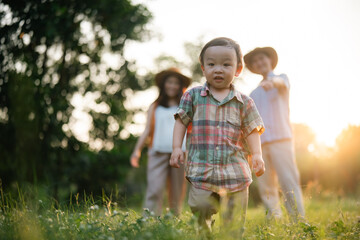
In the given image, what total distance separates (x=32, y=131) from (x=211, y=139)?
15.4ft

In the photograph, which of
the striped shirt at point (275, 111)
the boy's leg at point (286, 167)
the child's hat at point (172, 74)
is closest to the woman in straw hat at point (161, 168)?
the child's hat at point (172, 74)

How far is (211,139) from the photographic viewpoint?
250 cm

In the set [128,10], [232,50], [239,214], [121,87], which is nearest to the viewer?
[239,214]

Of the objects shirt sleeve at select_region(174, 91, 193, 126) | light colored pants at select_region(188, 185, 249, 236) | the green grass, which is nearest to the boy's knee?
light colored pants at select_region(188, 185, 249, 236)

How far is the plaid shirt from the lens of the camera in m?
2.44

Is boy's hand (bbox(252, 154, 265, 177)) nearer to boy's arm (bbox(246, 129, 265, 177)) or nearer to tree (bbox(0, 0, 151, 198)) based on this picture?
boy's arm (bbox(246, 129, 265, 177))

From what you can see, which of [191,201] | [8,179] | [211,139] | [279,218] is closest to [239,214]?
[191,201]

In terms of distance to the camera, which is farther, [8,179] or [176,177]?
[8,179]

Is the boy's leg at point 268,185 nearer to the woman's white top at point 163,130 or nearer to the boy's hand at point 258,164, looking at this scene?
the boy's hand at point 258,164

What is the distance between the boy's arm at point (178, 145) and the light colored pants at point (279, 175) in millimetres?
1374

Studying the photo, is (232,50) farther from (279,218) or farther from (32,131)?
(32,131)

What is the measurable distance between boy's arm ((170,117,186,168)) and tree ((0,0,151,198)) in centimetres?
300

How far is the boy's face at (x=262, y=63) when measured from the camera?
12.9 ft

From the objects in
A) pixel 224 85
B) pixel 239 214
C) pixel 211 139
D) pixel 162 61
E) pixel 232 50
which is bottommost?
pixel 239 214
